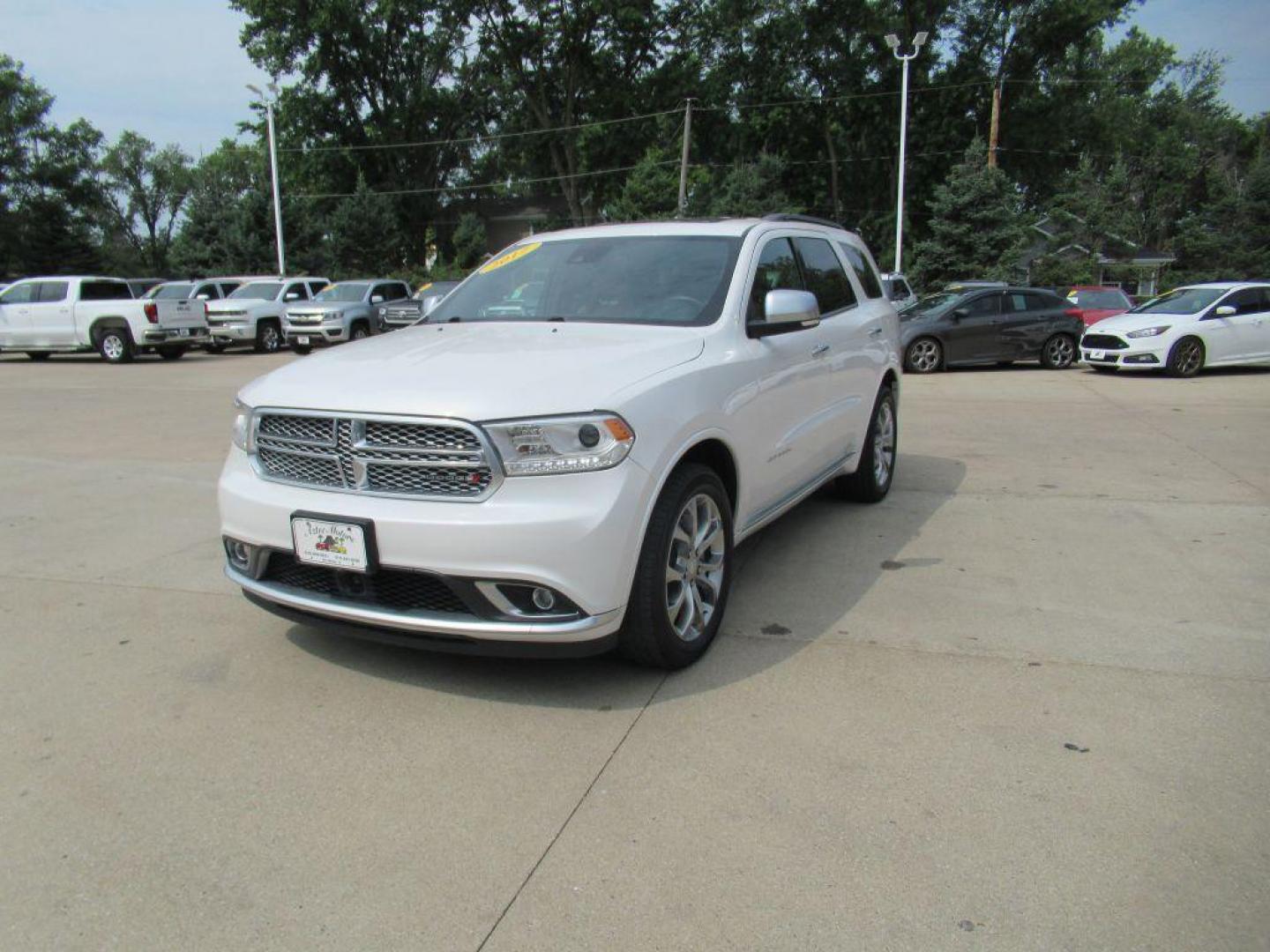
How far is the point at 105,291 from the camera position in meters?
21.0

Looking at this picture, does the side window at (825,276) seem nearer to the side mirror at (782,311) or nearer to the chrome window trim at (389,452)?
the side mirror at (782,311)

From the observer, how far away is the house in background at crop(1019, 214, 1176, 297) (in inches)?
1736

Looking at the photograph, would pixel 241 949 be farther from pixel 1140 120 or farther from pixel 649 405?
pixel 1140 120

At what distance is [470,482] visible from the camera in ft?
11.0

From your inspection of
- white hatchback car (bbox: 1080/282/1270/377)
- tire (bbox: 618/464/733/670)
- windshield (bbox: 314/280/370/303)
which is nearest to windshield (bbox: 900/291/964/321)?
white hatchback car (bbox: 1080/282/1270/377)

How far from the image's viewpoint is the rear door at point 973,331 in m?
17.7

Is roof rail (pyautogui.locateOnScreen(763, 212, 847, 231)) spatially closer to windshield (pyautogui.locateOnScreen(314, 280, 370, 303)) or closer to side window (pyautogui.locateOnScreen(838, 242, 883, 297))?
side window (pyautogui.locateOnScreen(838, 242, 883, 297))

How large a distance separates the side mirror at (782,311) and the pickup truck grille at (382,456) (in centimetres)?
166

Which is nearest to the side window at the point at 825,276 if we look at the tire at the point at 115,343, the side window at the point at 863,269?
the side window at the point at 863,269

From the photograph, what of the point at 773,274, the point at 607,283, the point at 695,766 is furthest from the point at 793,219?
the point at 695,766

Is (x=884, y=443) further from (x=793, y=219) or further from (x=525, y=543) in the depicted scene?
(x=525, y=543)

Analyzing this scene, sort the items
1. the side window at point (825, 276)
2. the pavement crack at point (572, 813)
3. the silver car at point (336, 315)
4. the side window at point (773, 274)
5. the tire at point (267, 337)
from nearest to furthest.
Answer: the pavement crack at point (572, 813) < the side window at point (773, 274) < the side window at point (825, 276) < the silver car at point (336, 315) < the tire at point (267, 337)

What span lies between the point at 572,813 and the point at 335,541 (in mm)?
1303

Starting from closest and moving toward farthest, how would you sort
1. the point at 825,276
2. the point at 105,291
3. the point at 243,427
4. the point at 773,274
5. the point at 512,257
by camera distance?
the point at 243,427
the point at 773,274
the point at 512,257
the point at 825,276
the point at 105,291
